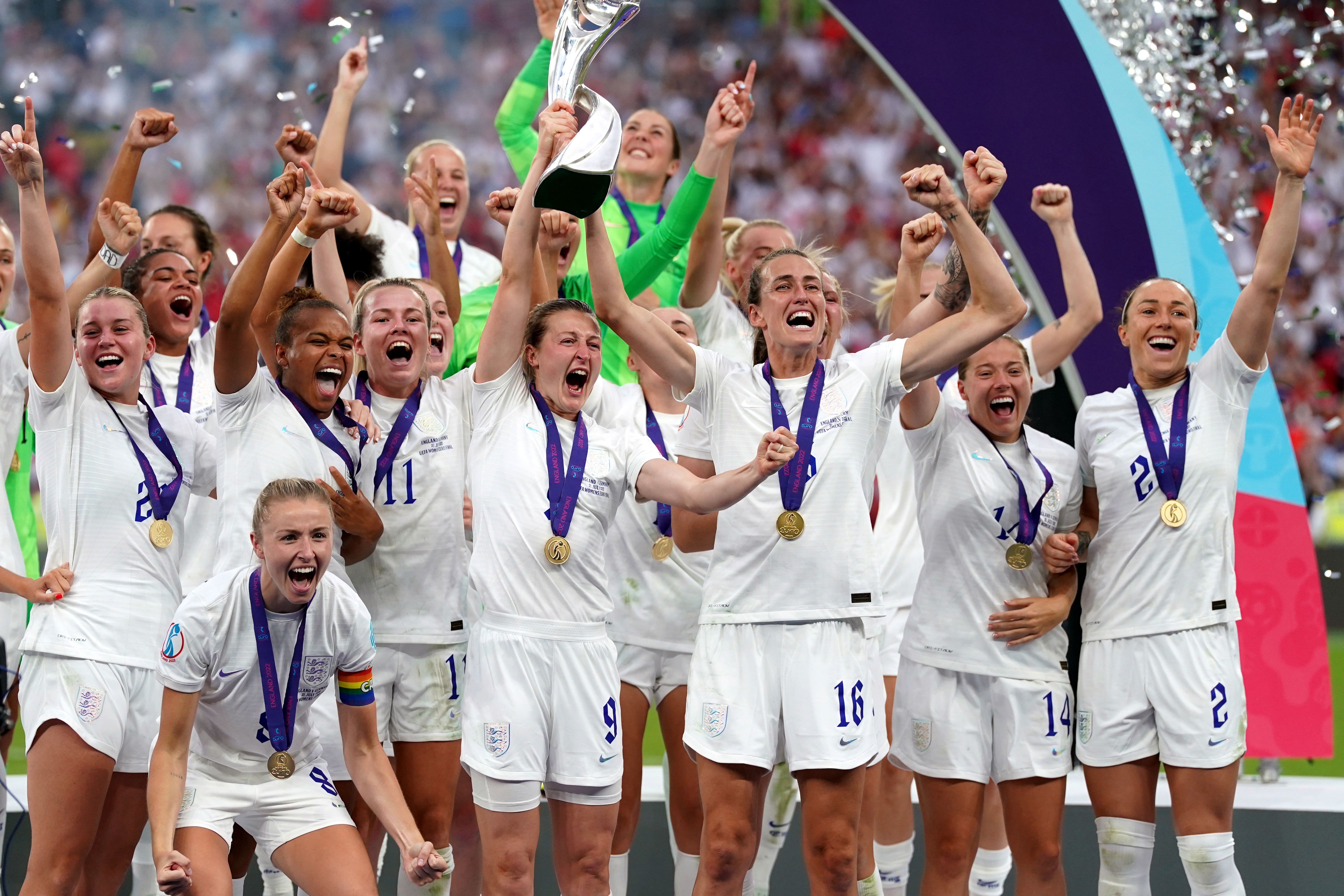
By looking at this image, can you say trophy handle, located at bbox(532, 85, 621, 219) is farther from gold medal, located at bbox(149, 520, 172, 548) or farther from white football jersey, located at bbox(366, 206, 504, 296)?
white football jersey, located at bbox(366, 206, 504, 296)

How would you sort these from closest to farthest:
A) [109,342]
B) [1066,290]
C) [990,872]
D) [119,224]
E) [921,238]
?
[109,342], [921,238], [119,224], [990,872], [1066,290]

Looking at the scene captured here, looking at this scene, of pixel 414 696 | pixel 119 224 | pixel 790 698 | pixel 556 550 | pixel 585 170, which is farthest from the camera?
pixel 119 224

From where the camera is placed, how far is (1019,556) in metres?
4.34

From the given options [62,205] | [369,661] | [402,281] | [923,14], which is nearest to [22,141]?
[402,281]

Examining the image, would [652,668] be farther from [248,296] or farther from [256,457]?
[248,296]

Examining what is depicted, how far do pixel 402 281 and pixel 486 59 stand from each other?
906cm

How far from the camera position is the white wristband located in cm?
455

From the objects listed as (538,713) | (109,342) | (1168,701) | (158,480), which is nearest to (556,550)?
(538,713)

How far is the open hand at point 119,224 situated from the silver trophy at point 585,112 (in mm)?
1481

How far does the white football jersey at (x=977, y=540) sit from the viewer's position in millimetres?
4281

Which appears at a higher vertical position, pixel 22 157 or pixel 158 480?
pixel 22 157

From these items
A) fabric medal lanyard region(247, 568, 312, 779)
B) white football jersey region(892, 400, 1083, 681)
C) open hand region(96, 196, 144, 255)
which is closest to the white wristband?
open hand region(96, 196, 144, 255)

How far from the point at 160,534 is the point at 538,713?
52.0 inches

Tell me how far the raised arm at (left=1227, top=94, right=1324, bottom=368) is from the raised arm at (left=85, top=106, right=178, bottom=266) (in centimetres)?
357
